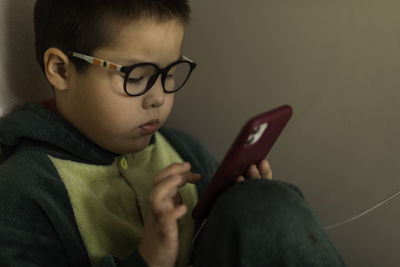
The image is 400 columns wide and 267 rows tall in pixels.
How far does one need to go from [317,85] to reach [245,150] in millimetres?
414

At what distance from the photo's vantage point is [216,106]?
3.69 ft

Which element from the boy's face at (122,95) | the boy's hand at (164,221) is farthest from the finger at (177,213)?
the boy's face at (122,95)

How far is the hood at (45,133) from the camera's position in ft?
2.71

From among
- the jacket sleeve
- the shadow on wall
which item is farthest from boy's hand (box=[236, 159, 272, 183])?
the shadow on wall

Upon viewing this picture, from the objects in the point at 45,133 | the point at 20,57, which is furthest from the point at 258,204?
the point at 20,57

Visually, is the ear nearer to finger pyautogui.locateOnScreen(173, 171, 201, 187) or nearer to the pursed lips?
the pursed lips

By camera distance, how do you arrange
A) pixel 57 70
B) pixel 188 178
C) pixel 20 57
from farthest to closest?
1. pixel 20 57
2. pixel 57 70
3. pixel 188 178

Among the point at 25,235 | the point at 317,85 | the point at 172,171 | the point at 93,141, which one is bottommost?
the point at 25,235

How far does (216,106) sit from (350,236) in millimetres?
411

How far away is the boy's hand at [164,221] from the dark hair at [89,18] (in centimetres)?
26

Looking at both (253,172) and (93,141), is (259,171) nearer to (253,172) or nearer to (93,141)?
(253,172)

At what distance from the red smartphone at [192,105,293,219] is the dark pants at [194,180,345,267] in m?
0.03

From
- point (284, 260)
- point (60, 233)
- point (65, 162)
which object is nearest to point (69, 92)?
point (65, 162)

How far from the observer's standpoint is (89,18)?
80 centimetres
